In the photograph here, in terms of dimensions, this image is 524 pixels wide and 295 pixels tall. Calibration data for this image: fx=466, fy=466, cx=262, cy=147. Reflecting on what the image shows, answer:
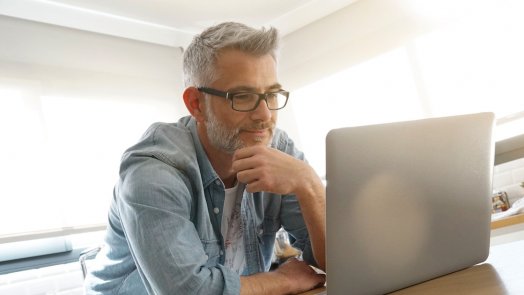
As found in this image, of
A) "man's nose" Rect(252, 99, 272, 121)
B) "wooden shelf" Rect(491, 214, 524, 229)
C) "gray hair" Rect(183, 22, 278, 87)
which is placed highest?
"gray hair" Rect(183, 22, 278, 87)

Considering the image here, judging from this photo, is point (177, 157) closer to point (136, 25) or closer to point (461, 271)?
point (461, 271)

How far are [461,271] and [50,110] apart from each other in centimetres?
253

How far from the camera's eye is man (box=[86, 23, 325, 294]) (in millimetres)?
883

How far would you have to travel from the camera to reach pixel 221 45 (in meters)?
1.22

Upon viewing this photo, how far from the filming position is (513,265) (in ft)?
2.41

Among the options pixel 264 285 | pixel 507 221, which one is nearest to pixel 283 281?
pixel 264 285

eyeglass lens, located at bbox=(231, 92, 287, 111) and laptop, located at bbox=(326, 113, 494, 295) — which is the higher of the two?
eyeglass lens, located at bbox=(231, 92, 287, 111)

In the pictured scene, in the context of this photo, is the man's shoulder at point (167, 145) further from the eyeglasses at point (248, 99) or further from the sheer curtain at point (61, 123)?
the sheer curtain at point (61, 123)

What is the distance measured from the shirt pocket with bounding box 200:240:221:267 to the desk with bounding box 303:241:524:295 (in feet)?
1.04

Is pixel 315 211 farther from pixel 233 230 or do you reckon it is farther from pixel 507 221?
pixel 507 221

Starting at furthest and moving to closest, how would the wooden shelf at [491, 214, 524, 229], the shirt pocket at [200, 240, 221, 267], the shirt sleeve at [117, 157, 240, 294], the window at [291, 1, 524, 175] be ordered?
the window at [291, 1, 524, 175] → the wooden shelf at [491, 214, 524, 229] → the shirt pocket at [200, 240, 221, 267] → the shirt sleeve at [117, 157, 240, 294]

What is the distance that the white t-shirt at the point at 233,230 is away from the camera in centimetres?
120

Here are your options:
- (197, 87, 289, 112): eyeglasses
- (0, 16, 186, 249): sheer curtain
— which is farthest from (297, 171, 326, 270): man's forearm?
(0, 16, 186, 249): sheer curtain

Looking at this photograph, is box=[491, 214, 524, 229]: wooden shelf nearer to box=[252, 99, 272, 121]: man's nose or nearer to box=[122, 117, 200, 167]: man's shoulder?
box=[252, 99, 272, 121]: man's nose
